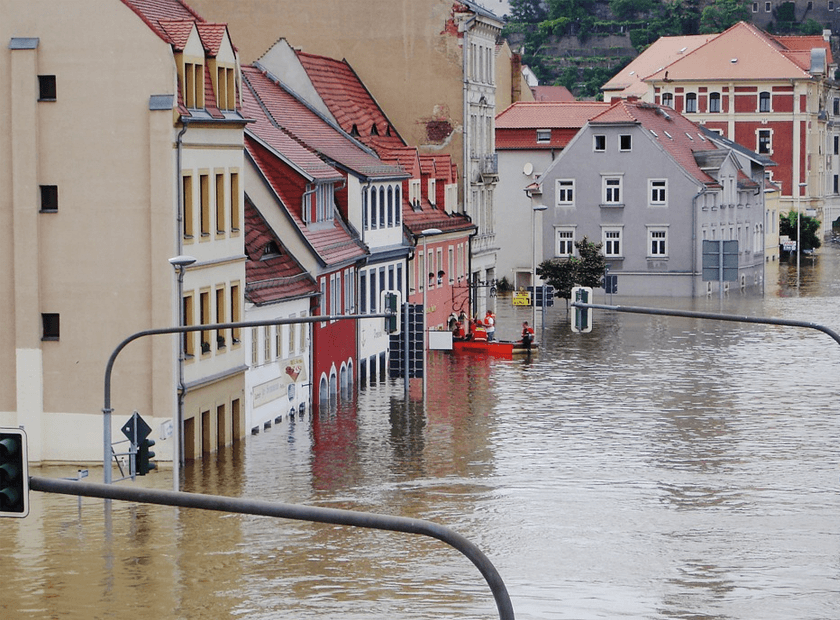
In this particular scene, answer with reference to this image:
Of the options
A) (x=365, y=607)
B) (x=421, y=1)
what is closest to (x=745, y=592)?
(x=365, y=607)

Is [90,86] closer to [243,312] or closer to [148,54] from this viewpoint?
[148,54]

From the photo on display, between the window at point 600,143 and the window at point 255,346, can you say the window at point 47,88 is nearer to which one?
the window at point 255,346

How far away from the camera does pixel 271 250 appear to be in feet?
166

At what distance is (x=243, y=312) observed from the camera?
44906 mm

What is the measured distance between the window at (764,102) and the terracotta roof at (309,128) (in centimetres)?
7955

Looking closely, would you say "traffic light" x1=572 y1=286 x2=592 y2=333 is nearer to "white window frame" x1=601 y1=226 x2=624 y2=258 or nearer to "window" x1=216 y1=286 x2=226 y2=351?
"window" x1=216 y1=286 x2=226 y2=351

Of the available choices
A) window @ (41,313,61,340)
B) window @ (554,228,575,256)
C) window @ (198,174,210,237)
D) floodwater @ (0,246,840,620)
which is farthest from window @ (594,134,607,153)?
window @ (41,313,61,340)

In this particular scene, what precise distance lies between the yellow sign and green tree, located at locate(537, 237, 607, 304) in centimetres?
308

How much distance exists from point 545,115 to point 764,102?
137 feet

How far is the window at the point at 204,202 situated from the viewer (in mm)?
41438

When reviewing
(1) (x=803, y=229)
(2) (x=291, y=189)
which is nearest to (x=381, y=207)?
(2) (x=291, y=189)

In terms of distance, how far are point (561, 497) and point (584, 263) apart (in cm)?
4765

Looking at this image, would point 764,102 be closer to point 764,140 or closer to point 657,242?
point 764,140

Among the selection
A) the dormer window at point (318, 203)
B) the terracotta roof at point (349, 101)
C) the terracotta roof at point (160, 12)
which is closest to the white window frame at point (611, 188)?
the terracotta roof at point (349, 101)
